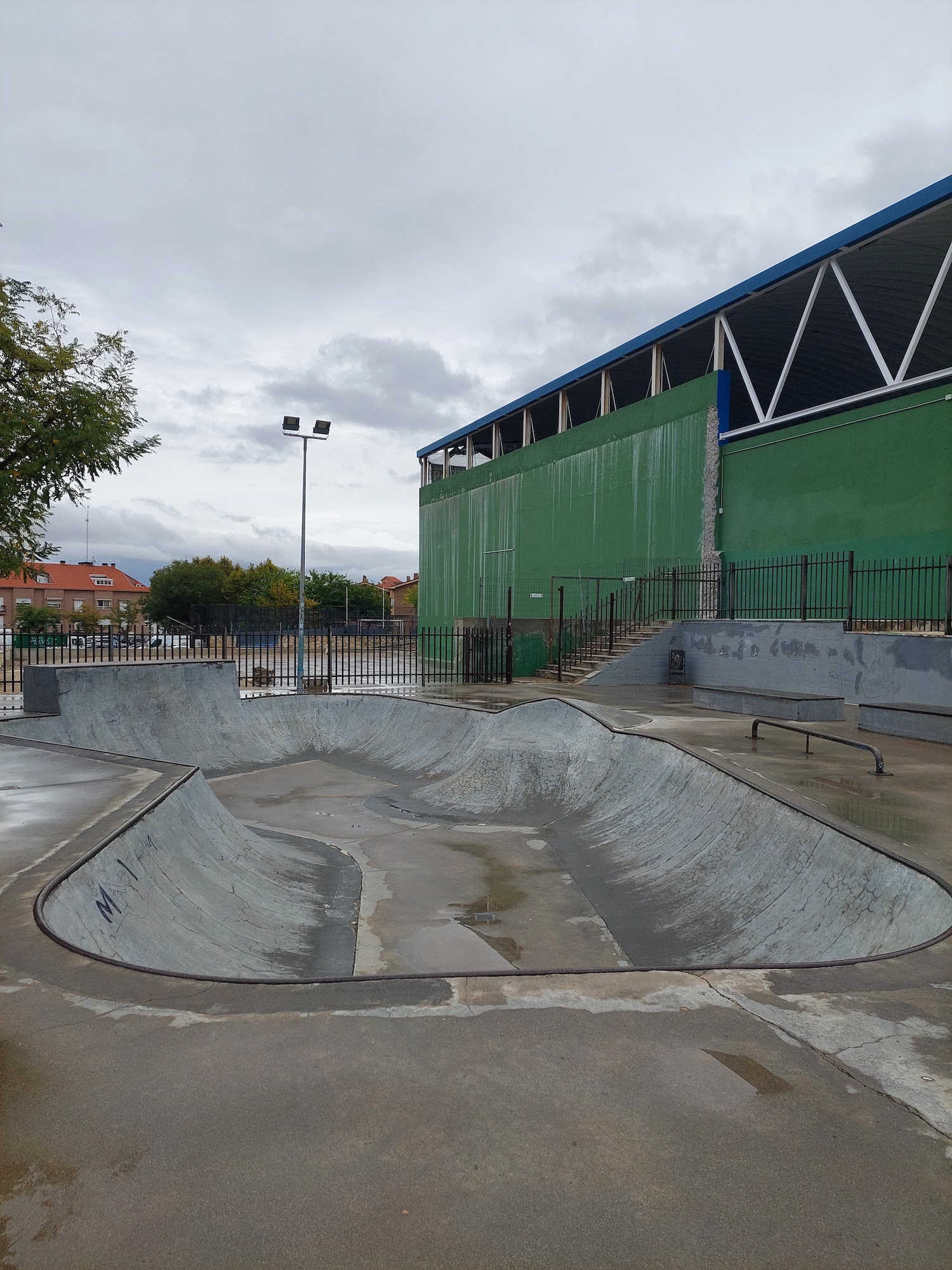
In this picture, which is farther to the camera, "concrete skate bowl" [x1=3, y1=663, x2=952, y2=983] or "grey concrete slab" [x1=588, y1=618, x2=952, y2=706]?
"grey concrete slab" [x1=588, y1=618, x2=952, y2=706]

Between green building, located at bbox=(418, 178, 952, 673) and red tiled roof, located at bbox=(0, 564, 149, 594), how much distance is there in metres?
77.2

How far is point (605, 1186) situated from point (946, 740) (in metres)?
10.6

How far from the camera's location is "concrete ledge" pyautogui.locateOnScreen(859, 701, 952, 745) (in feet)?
36.0

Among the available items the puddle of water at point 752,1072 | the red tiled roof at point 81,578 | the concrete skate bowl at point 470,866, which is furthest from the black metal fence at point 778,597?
the red tiled roof at point 81,578

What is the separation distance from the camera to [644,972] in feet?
12.9

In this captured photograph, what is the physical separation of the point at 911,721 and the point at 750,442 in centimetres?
1187

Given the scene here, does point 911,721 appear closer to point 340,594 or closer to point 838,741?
point 838,741

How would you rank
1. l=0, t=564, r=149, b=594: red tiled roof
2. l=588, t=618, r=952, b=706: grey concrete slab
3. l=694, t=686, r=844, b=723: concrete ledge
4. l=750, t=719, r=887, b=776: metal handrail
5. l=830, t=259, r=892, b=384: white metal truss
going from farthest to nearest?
l=0, t=564, r=149, b=594: red tiled roof
l=830, t=259, r=892, b=384: white metal truss
l=588, t=618, r=952, b=706: grey concrete slab
l=694, t=686, r=844, b=723: concrete ledge
l=750, t=719, r=887, b=776: metal handrail

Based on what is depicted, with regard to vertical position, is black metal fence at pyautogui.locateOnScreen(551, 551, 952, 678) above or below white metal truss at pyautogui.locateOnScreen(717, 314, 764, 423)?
below

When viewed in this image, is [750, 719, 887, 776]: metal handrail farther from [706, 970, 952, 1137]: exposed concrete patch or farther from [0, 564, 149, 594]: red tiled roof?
[0, 564, 149, 594]: red tiled roof

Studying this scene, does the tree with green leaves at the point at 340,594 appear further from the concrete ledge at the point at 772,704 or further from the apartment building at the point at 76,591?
the concrete ledge at the point at 772,704

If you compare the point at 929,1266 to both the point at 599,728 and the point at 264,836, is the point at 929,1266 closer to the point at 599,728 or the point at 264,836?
the point at 264,836

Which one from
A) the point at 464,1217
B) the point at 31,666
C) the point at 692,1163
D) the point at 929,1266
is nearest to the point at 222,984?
the point at 464,1217

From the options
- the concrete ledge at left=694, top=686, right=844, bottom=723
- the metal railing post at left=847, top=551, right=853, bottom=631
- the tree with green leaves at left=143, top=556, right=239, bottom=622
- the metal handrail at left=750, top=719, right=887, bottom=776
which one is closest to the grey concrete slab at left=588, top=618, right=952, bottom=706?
the metal railing post at left=847, top=551, right=853, bottom=631
